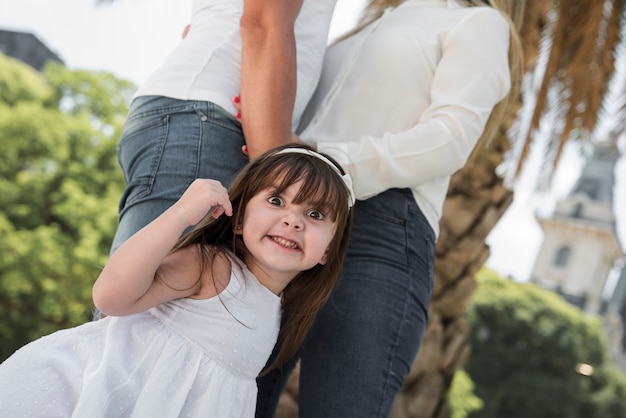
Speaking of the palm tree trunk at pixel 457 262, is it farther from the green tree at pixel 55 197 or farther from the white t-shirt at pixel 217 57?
the green tree at pixel 55 197

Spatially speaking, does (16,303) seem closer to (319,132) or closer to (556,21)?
(556,21)

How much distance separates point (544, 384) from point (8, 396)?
28.4m

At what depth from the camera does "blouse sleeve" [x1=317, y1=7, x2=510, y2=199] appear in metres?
2.00

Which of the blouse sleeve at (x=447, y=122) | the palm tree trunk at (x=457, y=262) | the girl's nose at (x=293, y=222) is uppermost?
the blouse sleeve at (x=447, y=122)

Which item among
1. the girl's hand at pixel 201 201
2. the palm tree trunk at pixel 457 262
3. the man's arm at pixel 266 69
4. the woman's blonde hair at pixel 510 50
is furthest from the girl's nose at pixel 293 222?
the palm tree trunk at pixel 457 262

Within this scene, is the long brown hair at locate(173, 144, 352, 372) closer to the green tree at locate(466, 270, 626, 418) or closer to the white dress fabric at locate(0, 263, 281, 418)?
the white dress fabric at locate(0, 263, 281, 418)

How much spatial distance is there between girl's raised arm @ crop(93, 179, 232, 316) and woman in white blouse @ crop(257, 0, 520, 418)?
0.43 m

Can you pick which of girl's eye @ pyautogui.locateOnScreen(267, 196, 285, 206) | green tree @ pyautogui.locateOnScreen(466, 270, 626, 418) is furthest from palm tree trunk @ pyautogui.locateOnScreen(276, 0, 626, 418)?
green tree @ pyautogui.locateOnScreen(466, 270, 626, 418)

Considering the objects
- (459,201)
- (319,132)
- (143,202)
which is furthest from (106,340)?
(459,201)

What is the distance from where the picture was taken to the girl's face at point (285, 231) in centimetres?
174

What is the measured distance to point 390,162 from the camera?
199 centimetres

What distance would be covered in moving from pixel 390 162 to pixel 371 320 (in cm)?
36

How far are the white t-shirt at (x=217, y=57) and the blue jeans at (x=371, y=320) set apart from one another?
0.35 meters

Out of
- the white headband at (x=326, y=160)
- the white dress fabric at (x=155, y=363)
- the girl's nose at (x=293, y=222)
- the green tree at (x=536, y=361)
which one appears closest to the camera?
the white dress fabric at (x=155, y=363)
